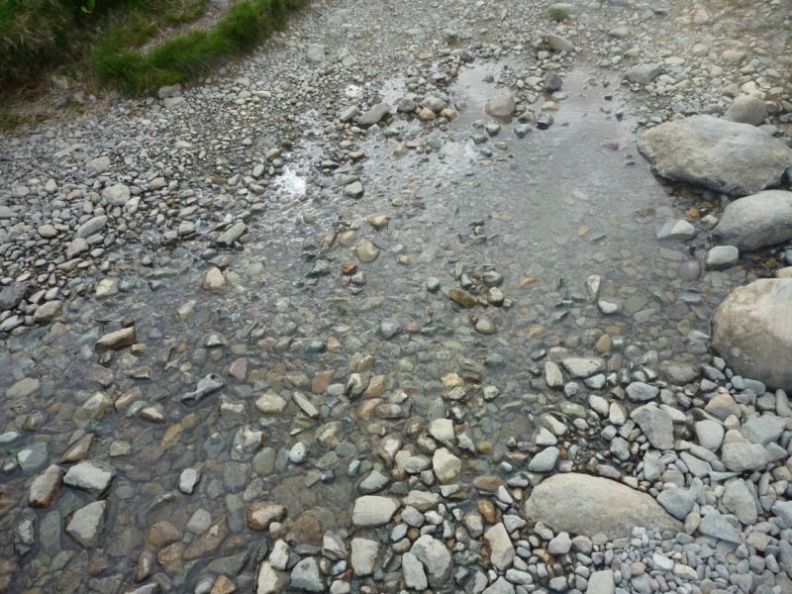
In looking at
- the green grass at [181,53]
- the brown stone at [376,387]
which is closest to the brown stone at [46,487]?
the brown stone at [376,387]

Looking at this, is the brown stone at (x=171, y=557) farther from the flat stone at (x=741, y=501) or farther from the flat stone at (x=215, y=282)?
the flat stone at (x=741, y=501)

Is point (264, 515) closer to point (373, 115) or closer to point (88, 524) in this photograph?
point (88, 524)

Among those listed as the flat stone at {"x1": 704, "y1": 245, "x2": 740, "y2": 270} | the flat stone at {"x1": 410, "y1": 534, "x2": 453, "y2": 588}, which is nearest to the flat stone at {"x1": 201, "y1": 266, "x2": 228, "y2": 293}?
the flat stone at {"x1": 410, "y1": 534, "x2": 453, "y2": 588}

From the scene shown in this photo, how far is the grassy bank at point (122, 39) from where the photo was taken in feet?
28.4

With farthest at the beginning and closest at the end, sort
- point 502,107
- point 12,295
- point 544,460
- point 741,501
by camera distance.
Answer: point 502,107 < point 12,295 < point 544,460 < point 741,501

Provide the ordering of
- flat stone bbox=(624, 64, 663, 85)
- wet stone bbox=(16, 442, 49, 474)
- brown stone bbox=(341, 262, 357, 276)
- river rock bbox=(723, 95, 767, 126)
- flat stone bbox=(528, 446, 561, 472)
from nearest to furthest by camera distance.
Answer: flat stone bbox=(528, 446, 561, 472) → wet stone bbox=(16, 442, 49, 474) → brown stone bbox=(341, 262, 357, 276) → river rock bbox=(723, 95, 767, 126) → flat stone bbox=(624, 64, 663, 85)

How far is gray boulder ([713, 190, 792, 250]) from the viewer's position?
5.66 meters

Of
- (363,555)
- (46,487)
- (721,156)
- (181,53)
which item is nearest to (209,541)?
(363,555)

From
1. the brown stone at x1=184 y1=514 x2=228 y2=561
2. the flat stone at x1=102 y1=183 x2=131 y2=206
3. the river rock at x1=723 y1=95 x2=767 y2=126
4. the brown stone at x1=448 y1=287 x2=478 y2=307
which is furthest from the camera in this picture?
the flat stone at x1=102 y1=183 x2=131 y2=206

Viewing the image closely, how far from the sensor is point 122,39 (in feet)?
30.4

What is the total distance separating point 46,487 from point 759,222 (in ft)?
22.8

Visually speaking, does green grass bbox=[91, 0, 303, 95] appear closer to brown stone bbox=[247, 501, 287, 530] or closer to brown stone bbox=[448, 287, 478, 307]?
brown stone bbox=[448, 287, 478, 307]

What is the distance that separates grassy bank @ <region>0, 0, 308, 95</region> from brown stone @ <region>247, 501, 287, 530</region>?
284 inches

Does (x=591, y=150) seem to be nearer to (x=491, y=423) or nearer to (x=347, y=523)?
(x=491, y=423)
